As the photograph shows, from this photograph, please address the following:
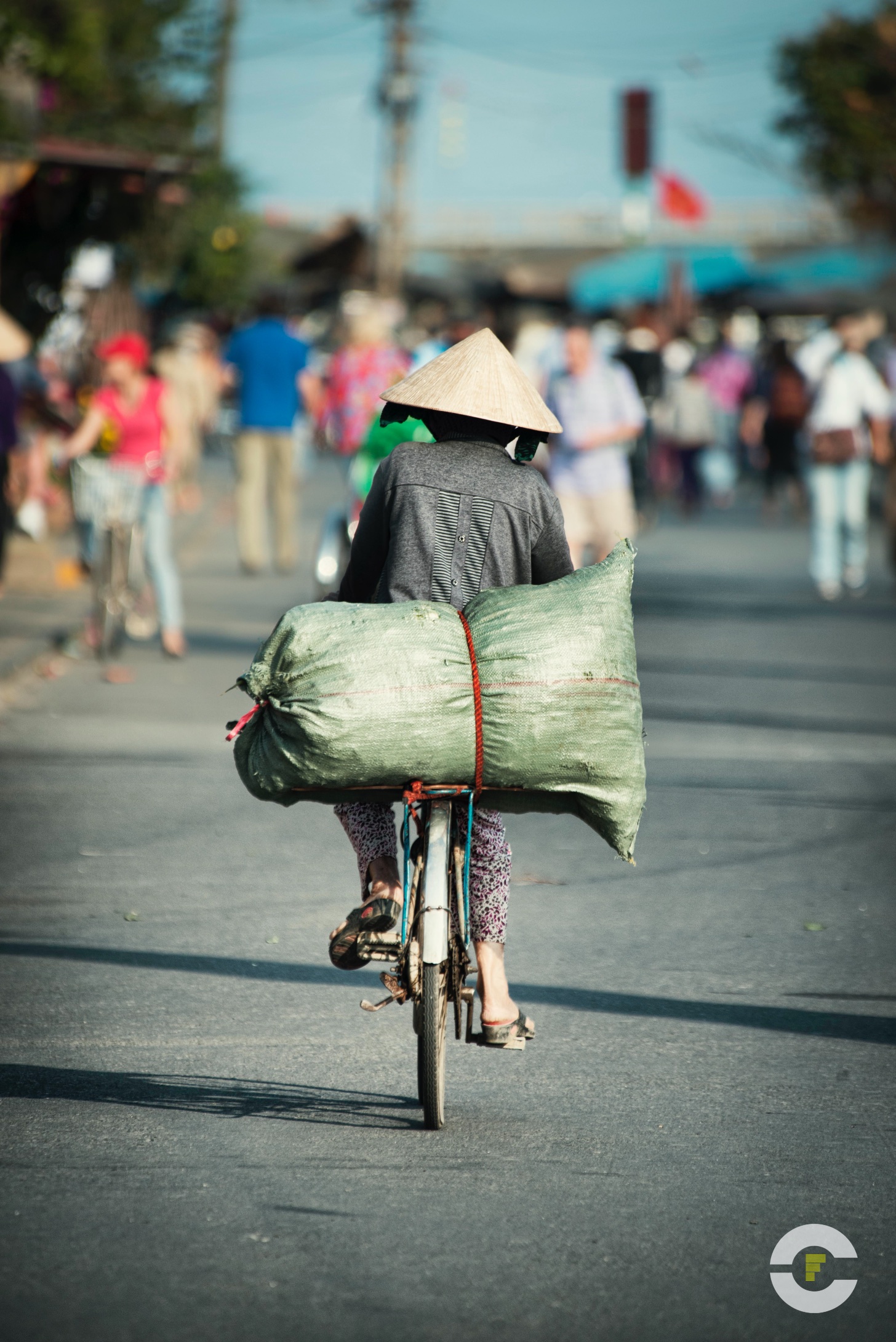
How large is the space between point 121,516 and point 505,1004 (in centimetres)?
749

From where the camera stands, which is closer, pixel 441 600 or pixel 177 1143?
pixel 177 1143

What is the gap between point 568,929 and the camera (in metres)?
6.39

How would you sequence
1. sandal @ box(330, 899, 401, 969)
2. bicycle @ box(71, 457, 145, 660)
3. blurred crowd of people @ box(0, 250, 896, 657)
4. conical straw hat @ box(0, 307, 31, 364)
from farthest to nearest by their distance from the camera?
conical straw hat @ box(0, 307, 31, 364) < blurred crowd of people @ box(0, 250, 896, 657) < bicycle @ box(71, 457, 145, 660) < sandal @ box(330, 899, 401, 969)

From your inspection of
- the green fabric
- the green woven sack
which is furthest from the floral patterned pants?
the green fabric

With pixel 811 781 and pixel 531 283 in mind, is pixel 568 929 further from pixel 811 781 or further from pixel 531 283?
pixel 531 283

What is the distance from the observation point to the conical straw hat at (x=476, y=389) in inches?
186

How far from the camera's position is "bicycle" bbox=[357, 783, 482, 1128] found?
172 inches

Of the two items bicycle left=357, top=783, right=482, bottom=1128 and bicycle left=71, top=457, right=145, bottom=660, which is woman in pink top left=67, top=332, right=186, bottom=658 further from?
bicycle left=357, top=783, right=482, bottom=1128

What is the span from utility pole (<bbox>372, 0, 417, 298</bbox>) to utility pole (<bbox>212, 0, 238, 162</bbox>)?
14.1ft

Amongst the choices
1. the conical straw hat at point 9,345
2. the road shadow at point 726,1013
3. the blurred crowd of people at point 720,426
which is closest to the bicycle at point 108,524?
the conical straw hat at point 9,345

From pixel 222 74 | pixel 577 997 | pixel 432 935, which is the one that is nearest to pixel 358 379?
pixel 577 997

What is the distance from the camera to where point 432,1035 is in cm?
434

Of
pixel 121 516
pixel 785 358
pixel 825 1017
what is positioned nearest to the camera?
pixel 825 1017

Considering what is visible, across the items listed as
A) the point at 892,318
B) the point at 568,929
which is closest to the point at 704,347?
the point at 892,318
